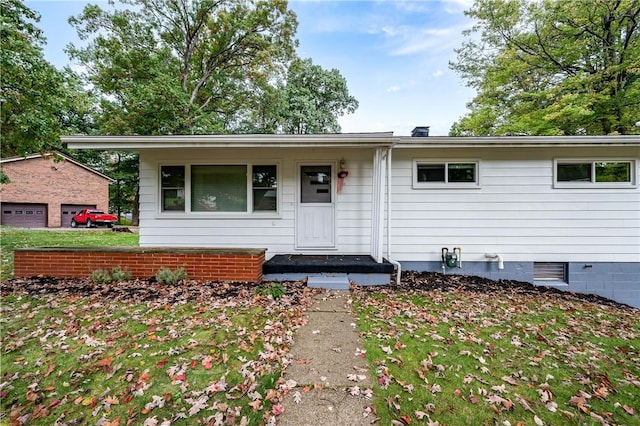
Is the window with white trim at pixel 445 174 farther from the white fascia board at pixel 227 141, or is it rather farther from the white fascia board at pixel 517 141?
the white fascia board at pixel 227 141

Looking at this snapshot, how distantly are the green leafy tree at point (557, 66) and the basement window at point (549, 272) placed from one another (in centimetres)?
666

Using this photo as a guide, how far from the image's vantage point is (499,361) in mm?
2824

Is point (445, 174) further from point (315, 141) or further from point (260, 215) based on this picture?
point (260, 215)

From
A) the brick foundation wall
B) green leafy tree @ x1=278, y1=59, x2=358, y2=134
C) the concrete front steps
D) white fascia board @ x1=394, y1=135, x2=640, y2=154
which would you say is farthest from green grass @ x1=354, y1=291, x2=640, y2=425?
green leafy tree @ x1=278, y1=59, x2=358, y2=134

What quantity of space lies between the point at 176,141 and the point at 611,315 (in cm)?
795

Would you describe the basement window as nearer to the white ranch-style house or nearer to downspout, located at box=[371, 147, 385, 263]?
the white ranch-style house

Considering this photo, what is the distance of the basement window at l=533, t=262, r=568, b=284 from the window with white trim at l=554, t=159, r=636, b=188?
172 centimetres

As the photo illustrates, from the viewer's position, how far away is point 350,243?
623cm

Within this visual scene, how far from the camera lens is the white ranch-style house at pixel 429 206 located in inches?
235

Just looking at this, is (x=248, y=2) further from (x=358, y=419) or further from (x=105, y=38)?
(x=358, y=419)

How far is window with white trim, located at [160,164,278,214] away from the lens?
20.5ft

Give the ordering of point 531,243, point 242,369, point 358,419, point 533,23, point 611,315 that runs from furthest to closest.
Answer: point 533,23, point 531,243, point 611,315, point 242,369, point 358,419

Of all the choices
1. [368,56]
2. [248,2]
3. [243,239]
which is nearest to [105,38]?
[248,2]

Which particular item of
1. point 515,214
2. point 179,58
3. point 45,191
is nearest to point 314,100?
point 179,58
